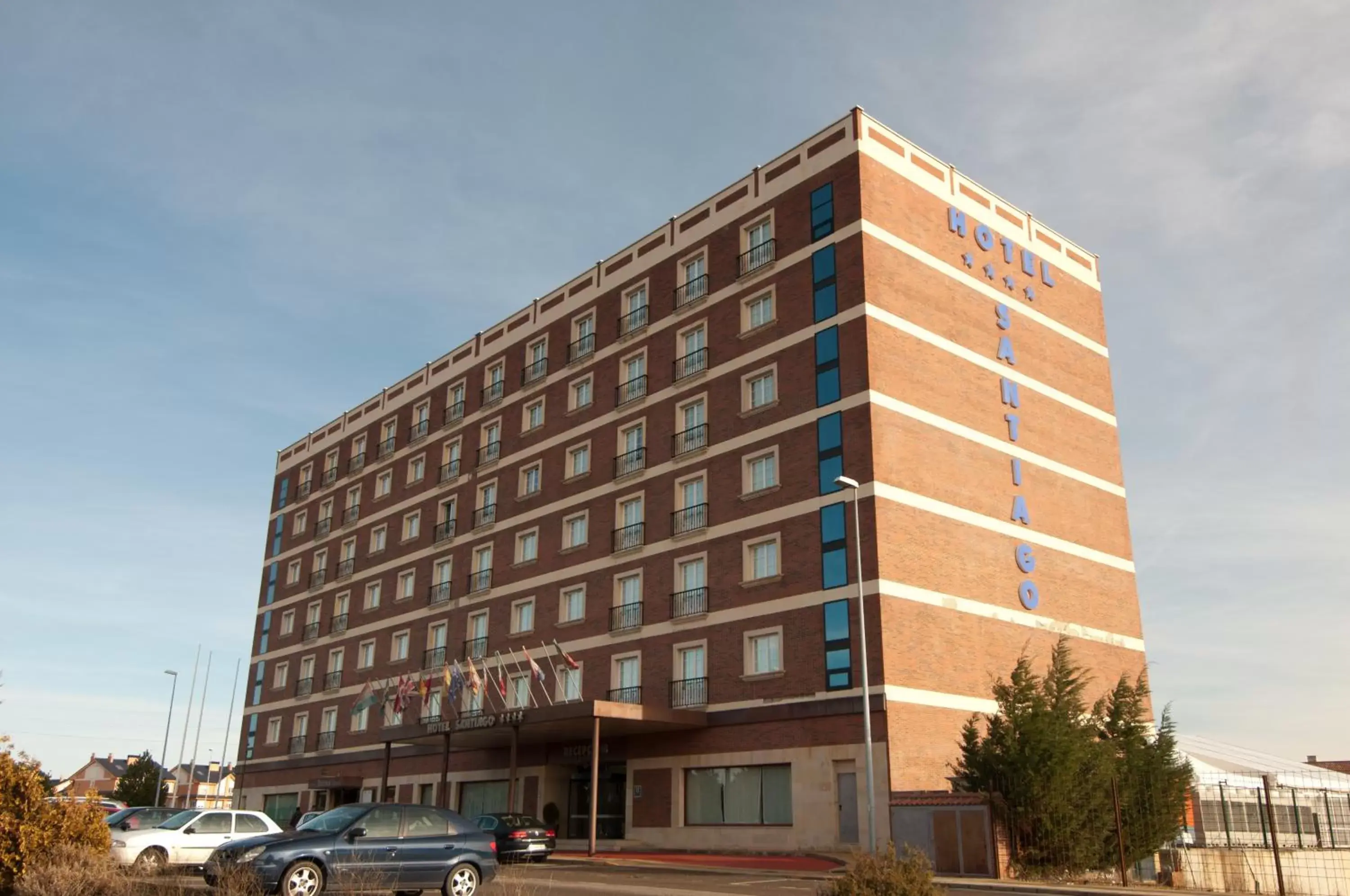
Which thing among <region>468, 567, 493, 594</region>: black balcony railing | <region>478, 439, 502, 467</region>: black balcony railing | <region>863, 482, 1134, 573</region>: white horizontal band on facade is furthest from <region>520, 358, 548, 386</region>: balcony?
<region>863, 482, 1134, 573</region>: white horizontal band on facade

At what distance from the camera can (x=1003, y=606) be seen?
38.5 meters

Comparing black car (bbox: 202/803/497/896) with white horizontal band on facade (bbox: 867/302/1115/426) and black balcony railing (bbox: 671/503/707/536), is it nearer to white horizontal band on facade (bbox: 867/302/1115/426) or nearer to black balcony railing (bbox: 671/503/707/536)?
black balcony railing (bbox: 671/503/707/536)

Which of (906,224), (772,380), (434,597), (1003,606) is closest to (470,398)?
(434,597)

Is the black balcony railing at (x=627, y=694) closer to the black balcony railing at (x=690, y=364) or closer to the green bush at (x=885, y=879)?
the black balcony railing at (x=690, y=364)

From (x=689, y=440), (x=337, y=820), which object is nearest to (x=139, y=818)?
(x=337, y=820)

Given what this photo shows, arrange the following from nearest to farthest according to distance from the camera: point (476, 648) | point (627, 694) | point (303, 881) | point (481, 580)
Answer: point (303, 881), point (627, 694), point (476, 648), point (481, 580)

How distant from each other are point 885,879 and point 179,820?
61.5ft

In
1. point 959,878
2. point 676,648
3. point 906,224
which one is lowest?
point 959,878

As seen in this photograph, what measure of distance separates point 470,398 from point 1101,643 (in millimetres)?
32271

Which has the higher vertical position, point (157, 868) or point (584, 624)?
point (584, 624)

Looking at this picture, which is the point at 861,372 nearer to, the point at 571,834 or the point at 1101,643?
the point at 1101,643

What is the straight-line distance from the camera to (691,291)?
1794 inches

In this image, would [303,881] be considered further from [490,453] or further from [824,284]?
[490,453]

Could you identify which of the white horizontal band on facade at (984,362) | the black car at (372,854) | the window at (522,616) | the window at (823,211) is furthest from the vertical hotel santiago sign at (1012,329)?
the black car at (372,854)
